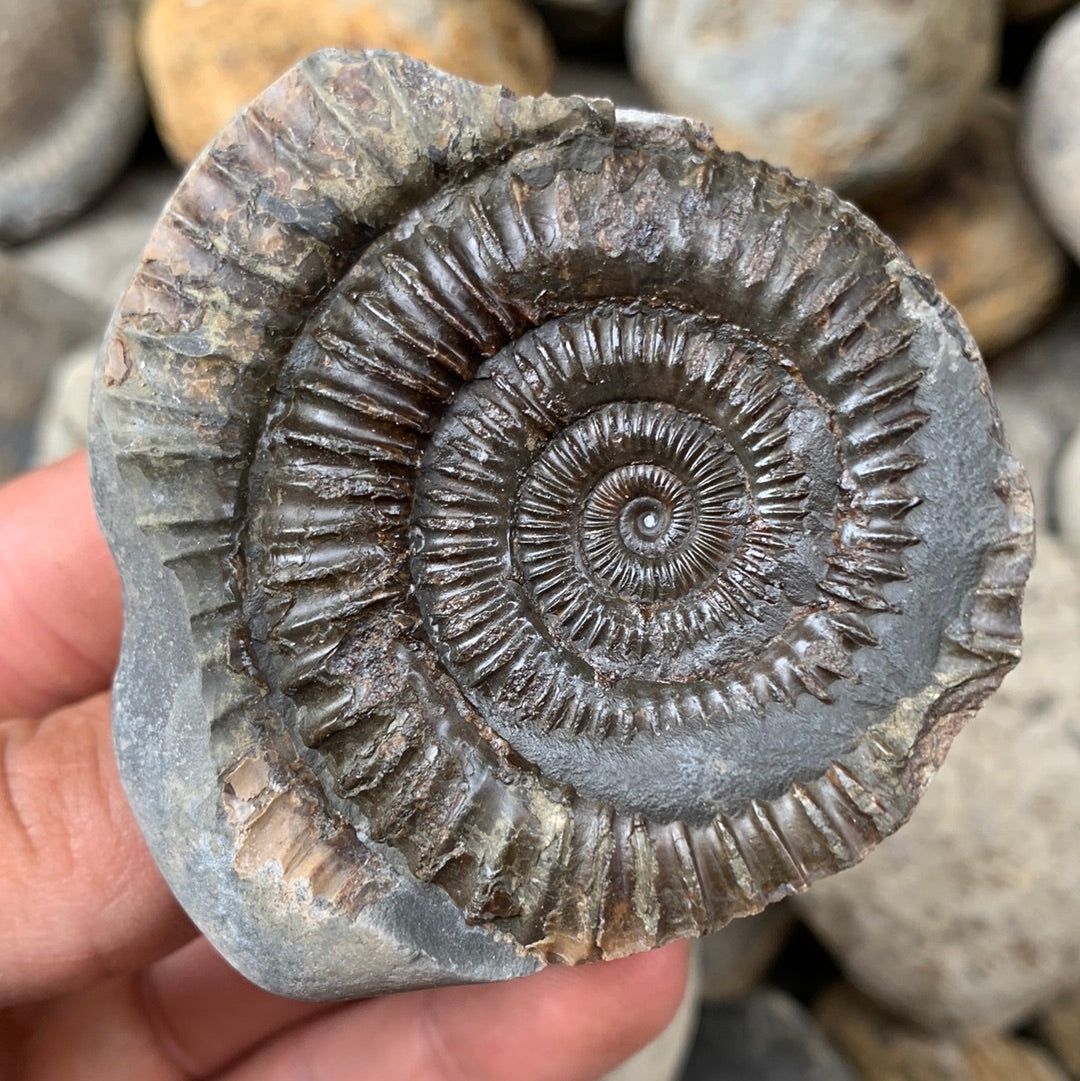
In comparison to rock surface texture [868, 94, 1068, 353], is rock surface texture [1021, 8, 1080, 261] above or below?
above

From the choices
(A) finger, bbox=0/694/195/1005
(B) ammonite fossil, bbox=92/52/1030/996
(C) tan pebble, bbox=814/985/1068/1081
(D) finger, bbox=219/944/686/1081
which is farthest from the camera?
(C) tan pebble, bbox=814/985/1068/1081

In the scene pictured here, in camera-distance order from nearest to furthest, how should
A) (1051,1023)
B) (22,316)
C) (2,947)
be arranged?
(2,947) → (1051,1023) → (22,316)

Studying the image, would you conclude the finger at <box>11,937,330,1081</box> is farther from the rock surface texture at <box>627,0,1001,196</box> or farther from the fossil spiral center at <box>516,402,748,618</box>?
the rock surface texture at <box>627,0,1001,196</box>

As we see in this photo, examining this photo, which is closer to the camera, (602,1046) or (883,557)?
(883,557)

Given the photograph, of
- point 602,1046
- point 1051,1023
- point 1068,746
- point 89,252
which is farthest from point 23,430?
point 1051,1023

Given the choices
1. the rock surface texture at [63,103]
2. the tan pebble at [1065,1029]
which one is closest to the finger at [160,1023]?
the tan pebble at [1065,1029]

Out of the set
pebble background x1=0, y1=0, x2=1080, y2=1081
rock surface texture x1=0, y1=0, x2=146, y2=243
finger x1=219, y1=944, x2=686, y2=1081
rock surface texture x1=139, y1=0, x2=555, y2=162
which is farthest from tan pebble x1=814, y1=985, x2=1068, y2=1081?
rock surface texture x1=0, y1=0, x2=146, y2=243

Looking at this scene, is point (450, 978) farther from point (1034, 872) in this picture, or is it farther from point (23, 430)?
point (23, 430)
